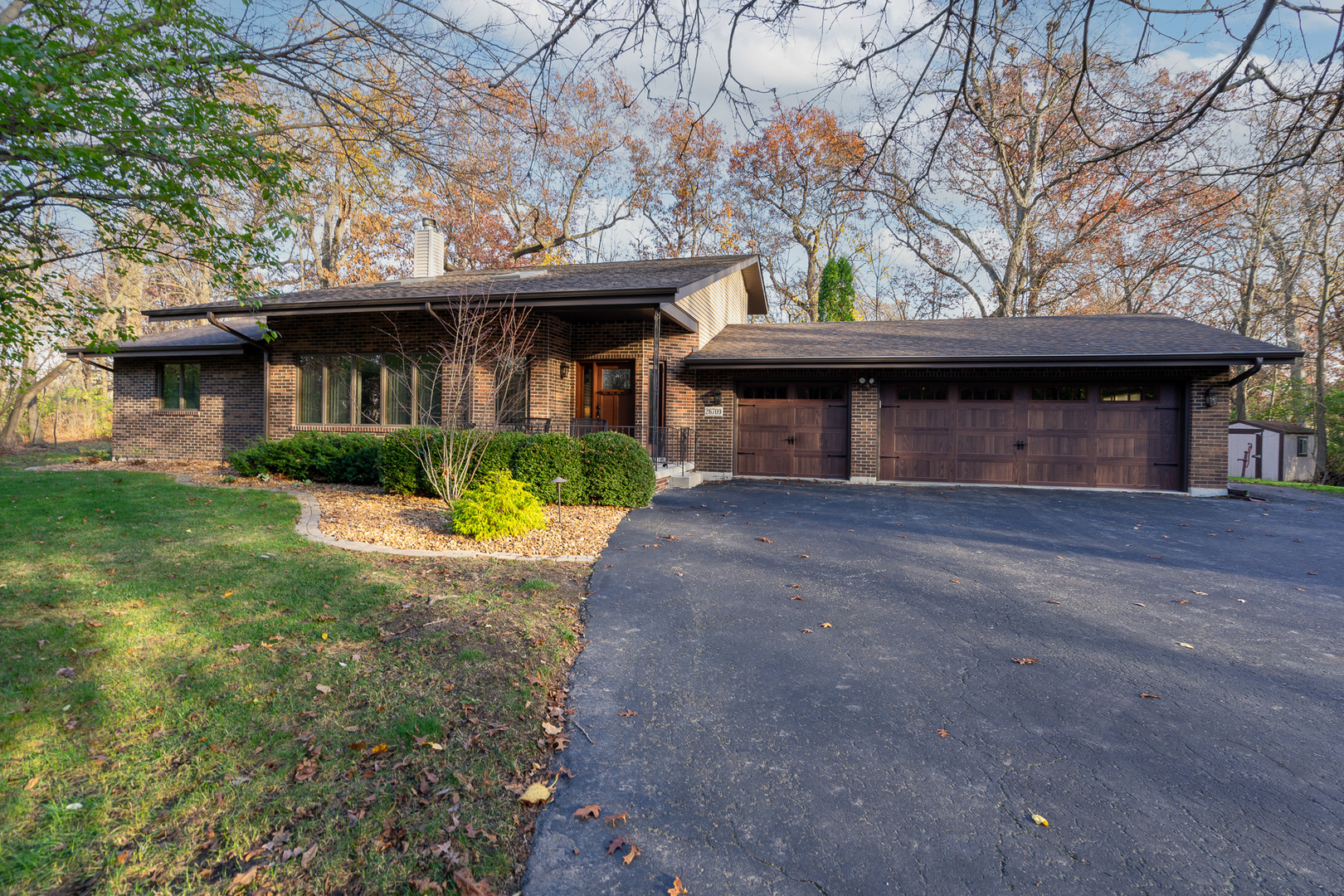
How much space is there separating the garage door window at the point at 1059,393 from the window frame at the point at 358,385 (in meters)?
12.1

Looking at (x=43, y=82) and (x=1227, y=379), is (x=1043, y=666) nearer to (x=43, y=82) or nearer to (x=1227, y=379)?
(x=43, y=82)

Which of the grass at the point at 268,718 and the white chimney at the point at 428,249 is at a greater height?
the white chimney at the point at 428,249

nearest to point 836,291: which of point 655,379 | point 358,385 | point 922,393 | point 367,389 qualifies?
point 922,393

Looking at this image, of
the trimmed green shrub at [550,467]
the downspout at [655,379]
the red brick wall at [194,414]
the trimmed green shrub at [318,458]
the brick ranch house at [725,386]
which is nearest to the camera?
the trimmed green shrub at [550,467]

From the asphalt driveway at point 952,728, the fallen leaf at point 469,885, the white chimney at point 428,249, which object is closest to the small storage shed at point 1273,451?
the asphalt driveway at point 952,728

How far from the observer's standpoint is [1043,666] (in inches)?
147

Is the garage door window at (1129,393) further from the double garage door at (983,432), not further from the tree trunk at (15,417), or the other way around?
the tree trunk at (15,417)

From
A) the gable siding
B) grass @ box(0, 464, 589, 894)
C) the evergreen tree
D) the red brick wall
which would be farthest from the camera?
the evergreen tree

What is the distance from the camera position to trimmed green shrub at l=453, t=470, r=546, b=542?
6.54m

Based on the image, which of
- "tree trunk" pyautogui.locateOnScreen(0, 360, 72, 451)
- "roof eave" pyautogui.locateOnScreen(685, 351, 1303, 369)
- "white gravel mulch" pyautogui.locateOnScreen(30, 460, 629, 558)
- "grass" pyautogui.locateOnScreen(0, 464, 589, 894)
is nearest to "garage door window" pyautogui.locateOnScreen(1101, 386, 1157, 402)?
"roof eave" pyautogui.locateOnScreen(685, 351, 1303, 369)

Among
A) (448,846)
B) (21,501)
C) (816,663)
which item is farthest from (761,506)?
(21,501)

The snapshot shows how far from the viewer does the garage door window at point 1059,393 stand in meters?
12.5

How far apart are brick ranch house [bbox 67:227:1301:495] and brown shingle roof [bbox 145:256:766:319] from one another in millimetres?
86

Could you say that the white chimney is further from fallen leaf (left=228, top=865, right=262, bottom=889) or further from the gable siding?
fallen leaf (left=228, top=865, right=262, bottom=889)
